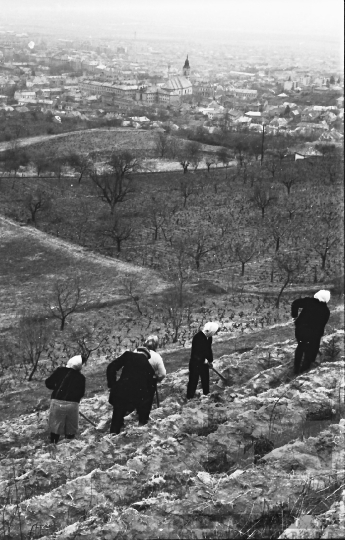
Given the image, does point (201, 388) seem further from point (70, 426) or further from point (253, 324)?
point (253, 324)

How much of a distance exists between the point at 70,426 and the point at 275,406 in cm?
146

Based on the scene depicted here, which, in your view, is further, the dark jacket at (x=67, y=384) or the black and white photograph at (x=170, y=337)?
the dark jacket at (x=67, y=384)

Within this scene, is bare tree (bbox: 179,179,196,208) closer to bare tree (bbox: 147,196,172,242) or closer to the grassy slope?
bare tree (bbox: 147,196,172,242)

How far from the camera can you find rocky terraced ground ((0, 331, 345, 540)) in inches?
110

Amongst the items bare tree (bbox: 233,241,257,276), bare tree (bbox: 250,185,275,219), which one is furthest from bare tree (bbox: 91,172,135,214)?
bare tree (bbox: 233,241,257,276)

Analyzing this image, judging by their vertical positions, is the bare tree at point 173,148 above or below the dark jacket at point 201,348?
below

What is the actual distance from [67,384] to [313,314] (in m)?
2.18

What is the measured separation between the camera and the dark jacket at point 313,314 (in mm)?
5582

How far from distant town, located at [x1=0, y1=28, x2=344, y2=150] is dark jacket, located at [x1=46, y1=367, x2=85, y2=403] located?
27842 mm

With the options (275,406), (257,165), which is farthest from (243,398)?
(257,165)

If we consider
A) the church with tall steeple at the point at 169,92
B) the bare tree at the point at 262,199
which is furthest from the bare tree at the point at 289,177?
the church with tall steeple at the point at 169,92

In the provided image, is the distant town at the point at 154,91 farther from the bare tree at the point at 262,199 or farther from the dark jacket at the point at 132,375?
the dark jacket at the point at 132,375

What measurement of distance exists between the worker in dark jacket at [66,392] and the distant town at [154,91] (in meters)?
27.8

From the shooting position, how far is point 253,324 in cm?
1066
